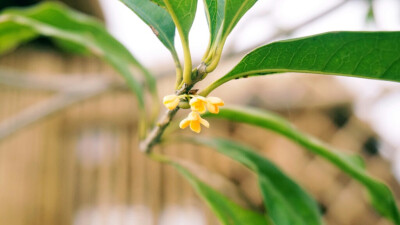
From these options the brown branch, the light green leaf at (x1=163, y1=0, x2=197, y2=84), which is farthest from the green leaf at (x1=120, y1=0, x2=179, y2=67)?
the brown branch

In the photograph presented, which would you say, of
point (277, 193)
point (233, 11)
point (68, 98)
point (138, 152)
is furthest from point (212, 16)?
point (138, 152)

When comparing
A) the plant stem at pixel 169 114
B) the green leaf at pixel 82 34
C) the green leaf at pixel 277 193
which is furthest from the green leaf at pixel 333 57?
the green leaf at pixel 82 34

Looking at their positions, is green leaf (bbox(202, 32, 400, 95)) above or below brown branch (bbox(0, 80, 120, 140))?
below

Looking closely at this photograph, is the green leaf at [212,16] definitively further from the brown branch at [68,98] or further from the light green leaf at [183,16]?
the brown branch at [68,98]

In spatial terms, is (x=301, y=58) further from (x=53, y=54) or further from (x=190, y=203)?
(x=53, y=54)

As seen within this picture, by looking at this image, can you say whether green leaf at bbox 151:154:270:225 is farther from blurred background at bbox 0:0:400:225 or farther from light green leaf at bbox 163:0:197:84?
blurred background at bbox 0:0:400:225

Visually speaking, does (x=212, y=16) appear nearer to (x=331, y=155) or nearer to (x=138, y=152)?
(x=331, y=155)
